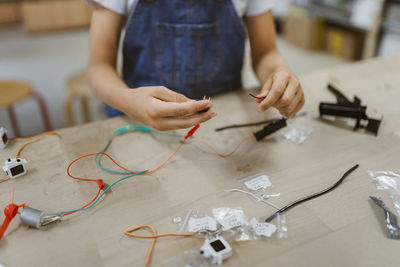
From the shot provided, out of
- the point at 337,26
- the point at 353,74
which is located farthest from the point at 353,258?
the point at 337,26

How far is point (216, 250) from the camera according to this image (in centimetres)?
49

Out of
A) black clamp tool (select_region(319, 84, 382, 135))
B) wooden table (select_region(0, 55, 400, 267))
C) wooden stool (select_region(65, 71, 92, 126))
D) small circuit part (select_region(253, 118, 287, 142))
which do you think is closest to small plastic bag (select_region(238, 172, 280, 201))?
wooden table (select_region(0, 55, 400, 267))

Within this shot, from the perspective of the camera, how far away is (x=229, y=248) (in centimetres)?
50

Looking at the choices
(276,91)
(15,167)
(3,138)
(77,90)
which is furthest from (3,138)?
(77,90)

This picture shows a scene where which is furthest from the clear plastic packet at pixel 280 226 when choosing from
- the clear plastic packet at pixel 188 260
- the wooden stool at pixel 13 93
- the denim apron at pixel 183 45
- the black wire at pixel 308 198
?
the wooden stool at pixel 13 93

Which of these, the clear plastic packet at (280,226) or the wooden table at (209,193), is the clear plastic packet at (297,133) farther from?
the clear plastic packet at (280,226)

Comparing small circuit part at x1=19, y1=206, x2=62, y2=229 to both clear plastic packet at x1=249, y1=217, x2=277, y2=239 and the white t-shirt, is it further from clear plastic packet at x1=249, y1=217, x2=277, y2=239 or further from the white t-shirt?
the white t-shirt

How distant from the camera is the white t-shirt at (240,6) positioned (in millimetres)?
821

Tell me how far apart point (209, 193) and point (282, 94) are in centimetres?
26

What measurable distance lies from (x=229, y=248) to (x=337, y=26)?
10.8 ft

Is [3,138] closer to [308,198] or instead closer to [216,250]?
[216,250]

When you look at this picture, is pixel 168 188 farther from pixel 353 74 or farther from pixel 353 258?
pixel 353 74

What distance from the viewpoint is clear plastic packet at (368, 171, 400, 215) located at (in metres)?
0.61

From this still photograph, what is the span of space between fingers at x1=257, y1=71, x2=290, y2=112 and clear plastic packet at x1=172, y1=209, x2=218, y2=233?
0.82 ft
